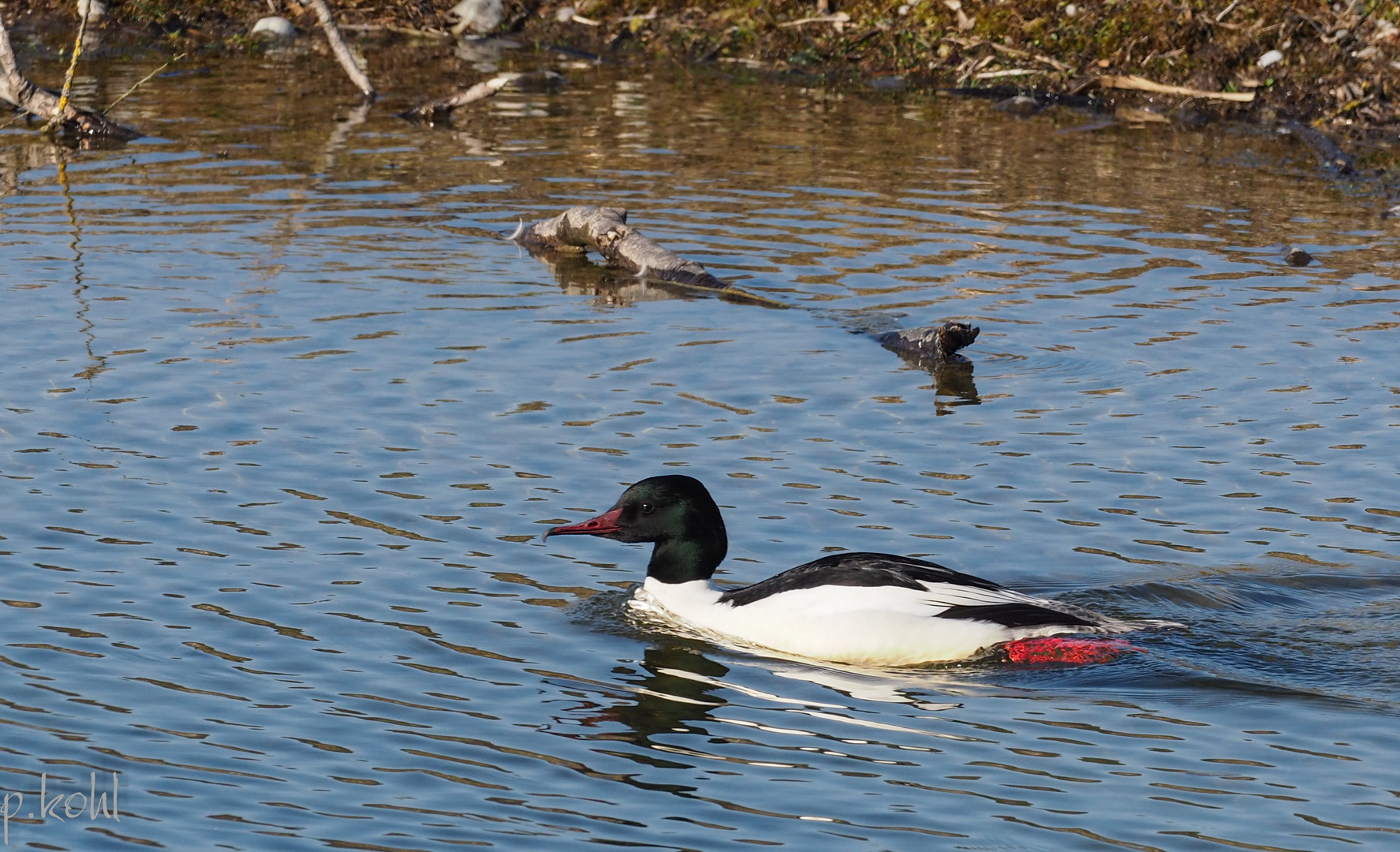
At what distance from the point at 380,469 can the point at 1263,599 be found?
5092 mm

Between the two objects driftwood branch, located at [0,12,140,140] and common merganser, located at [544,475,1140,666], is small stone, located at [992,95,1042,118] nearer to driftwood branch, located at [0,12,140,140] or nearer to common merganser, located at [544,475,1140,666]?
driftwood branch, located at [0,12,140,140]

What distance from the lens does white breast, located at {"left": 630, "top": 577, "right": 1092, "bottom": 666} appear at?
880 cm

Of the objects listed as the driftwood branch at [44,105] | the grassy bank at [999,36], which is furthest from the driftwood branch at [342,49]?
the grassy bank at [999,36]

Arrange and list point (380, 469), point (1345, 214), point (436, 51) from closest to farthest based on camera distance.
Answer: point (380, 469)
point (1345, 214)
point (436, 51)

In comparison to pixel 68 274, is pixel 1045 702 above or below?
below

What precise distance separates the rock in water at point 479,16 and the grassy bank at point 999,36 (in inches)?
6.7

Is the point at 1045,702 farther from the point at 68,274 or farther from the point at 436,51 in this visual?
the point at 436,51

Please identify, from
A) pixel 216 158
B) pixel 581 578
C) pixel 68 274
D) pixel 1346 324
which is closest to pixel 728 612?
pixel 581 578

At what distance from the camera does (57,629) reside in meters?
8.74

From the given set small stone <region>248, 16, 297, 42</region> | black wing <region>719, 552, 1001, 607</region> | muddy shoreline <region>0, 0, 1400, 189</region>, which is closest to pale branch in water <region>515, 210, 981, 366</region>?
black wing <region>719, 552, 1001, 607</region>

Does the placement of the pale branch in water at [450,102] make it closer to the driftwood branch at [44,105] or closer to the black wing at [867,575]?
the driftwood branch at [44,105]

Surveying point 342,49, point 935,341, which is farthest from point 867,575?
point 342,49

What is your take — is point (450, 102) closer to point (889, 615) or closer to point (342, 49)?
point (342, 49)

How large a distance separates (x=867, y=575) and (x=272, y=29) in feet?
83.2
